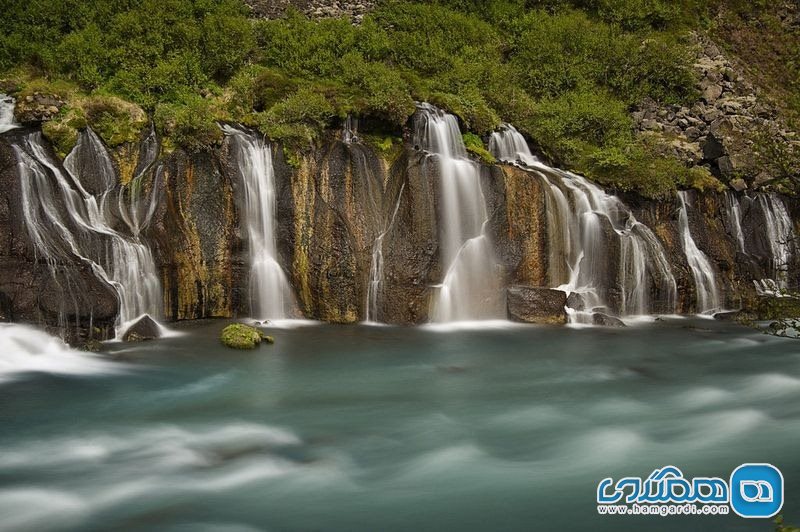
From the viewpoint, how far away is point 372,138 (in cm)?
1720

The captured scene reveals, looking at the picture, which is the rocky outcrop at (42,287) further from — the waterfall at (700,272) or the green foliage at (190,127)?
the waterfall at (700,272)

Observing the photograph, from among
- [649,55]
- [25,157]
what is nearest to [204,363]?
[25,157]

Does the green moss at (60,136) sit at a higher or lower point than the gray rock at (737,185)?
higher

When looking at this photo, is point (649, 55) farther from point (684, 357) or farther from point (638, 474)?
point (638, 474)

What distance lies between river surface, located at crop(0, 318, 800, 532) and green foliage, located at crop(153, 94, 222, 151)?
4.70 metres

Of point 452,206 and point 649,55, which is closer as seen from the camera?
point 452,206

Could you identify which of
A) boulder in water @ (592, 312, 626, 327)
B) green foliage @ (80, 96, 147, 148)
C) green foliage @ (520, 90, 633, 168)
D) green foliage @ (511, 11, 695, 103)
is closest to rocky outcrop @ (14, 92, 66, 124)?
green foliage @ (80, 96, 147, 148)

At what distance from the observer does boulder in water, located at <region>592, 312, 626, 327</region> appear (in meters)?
15.7

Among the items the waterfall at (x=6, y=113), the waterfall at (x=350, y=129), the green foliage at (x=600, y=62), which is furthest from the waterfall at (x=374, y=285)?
the green foliage at (x=600, y=62)

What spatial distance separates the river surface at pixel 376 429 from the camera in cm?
680

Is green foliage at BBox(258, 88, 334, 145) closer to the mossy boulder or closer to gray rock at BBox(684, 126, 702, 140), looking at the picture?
the mossy boulder

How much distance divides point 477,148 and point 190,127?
7569 mm

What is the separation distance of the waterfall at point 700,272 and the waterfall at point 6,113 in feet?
57.1

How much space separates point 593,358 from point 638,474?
208 inches
